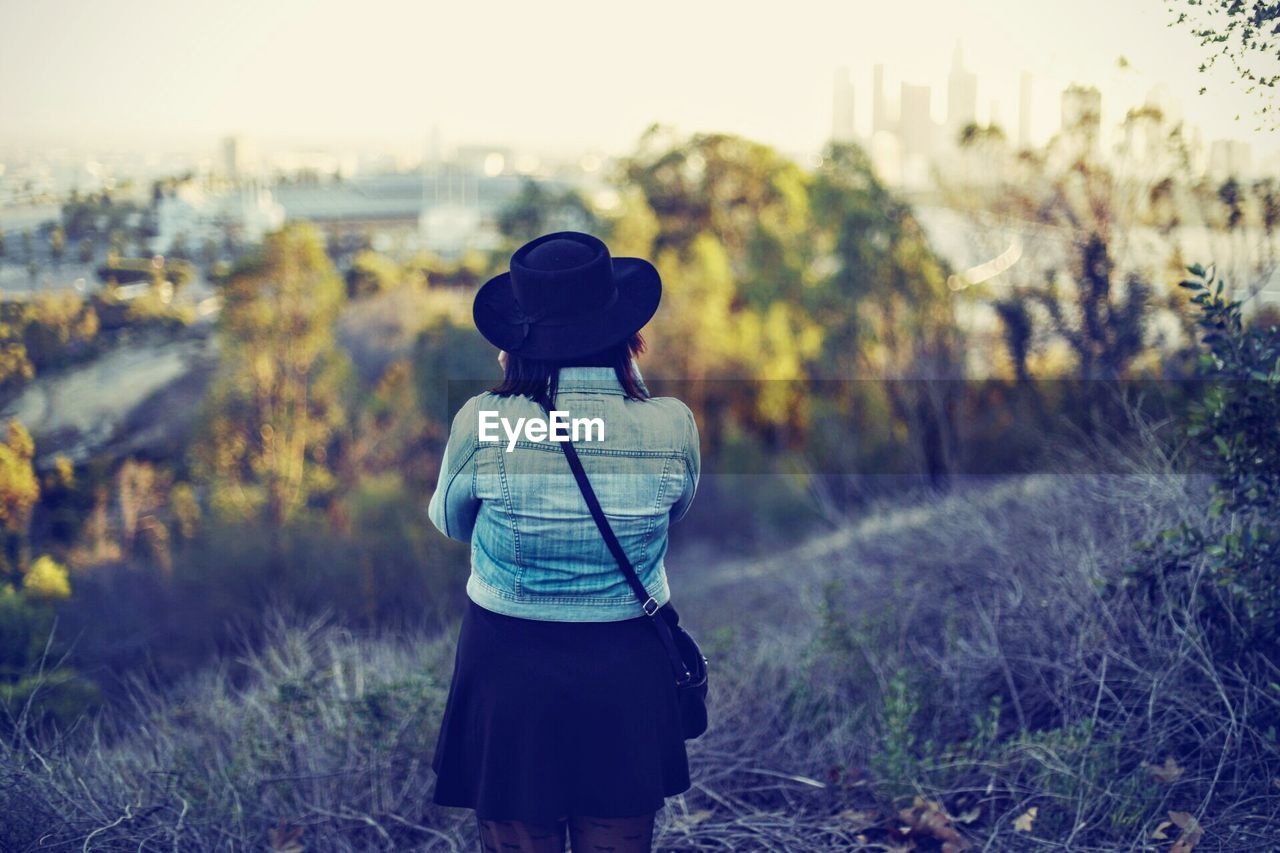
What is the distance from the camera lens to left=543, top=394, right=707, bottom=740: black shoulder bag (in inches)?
82.1

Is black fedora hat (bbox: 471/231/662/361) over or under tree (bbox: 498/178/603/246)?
under

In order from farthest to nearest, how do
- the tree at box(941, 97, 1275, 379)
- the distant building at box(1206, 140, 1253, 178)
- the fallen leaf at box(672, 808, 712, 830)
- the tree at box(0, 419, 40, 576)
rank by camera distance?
the tree at box(941, 97, 1275, 379), the tree at box(0, 419, 40, 576), the distant building at box(1206, 140, 1253, 178), the fallen leaf at box(672, 808, 712, 830)

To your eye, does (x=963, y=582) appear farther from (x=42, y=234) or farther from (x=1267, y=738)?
(x=42, y=234)

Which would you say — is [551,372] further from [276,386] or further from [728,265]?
[728,265]

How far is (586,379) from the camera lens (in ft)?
7.07

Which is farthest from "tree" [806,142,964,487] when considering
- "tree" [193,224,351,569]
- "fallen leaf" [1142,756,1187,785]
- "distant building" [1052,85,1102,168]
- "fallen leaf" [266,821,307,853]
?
"fallen leaf" [266,821,307,853]

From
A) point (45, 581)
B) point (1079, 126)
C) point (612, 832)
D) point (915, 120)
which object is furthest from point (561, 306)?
point (915, 120)

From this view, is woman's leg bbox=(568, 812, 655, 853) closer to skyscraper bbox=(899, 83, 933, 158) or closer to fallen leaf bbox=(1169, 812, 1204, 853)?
fallen leaf bbox=(1169, 812, 1204, 853)

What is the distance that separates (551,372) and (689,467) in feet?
1.15

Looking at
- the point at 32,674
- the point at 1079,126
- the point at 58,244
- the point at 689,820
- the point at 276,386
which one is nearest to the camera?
the point at 689,820

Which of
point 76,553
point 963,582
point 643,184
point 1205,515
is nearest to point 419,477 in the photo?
point 643,184

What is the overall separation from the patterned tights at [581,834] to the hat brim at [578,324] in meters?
0.97

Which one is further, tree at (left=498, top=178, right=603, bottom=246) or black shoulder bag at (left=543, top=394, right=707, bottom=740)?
tree at (left=498, top=178, right=603, bottom=246)

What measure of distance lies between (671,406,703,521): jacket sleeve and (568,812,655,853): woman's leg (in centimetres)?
64
